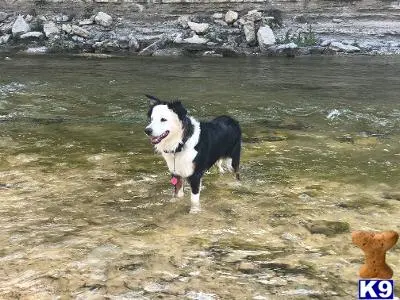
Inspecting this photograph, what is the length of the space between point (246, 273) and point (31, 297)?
1887 millimetres

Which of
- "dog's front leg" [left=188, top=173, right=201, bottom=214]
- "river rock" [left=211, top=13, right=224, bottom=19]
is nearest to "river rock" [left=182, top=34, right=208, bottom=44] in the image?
"river rock" [left=211, top=13, right=224, bottom=19]

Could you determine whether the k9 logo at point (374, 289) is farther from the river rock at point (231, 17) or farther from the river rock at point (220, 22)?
Answer: the river rock at point (220, 22)

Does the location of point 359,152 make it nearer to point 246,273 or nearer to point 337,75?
point 246,273

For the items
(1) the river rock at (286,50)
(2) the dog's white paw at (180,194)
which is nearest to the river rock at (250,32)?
(1) the river rock at (286,50)

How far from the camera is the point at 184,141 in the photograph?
6.05 meters

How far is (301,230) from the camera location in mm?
5770

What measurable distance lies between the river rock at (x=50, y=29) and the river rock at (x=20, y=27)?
44.0 inches

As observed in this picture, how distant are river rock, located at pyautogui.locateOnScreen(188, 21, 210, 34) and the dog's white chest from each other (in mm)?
23269

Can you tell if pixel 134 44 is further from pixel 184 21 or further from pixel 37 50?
pixel 37 50

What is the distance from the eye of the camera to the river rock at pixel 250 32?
2748cm

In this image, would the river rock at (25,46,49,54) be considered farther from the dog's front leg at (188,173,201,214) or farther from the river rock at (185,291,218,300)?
the river rock at (185,291,218,300)

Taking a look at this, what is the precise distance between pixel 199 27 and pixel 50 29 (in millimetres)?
8475

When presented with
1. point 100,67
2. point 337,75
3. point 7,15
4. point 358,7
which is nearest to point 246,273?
point 337,75

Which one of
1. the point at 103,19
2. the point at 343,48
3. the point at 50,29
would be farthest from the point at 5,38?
the point at 343,48
